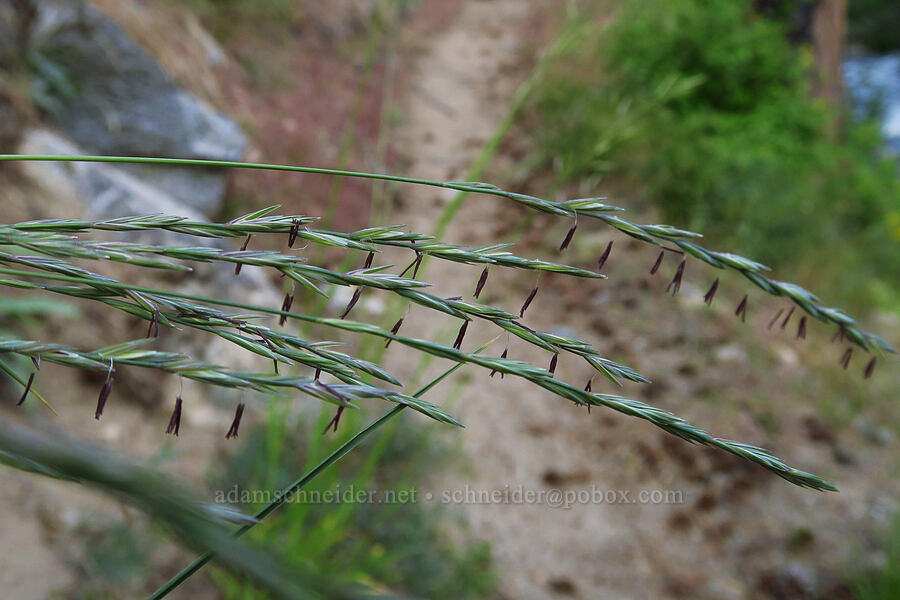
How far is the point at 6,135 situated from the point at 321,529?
256 centimetres

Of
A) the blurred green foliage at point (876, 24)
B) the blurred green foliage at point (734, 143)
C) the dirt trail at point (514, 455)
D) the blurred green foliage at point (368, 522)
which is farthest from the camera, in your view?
the blurred green foliage at point (876, 24)

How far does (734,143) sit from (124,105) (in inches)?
193

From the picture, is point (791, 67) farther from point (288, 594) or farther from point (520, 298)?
point (288, 594)

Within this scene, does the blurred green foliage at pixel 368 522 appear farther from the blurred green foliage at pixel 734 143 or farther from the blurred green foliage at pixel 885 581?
the blurred green foliage at pixel 734 143

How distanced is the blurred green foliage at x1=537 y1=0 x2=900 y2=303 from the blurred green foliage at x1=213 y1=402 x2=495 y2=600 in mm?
3011

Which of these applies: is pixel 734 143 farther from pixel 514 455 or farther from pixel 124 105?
pixel 124 105

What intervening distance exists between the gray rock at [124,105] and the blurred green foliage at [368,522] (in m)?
2.02

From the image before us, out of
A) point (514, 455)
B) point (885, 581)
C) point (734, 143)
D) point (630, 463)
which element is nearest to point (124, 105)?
point (514, 455)

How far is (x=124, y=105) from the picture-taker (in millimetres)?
3996

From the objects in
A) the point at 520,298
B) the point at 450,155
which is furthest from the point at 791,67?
the point at 520,298

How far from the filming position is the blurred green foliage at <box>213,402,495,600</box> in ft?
6.83

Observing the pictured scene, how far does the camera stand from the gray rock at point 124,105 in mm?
3736

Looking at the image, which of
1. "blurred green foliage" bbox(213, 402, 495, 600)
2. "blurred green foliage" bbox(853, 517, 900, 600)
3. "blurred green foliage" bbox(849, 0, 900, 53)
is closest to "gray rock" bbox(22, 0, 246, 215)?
"blurred green foliage" bbox(213, 402, 495, 600)

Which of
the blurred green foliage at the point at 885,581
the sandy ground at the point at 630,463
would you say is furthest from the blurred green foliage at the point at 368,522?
the blurred green foliage at the point at 885,581
